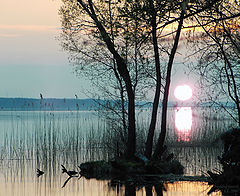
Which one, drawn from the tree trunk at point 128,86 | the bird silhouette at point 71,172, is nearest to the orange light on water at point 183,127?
the tree trunk at point 128,86

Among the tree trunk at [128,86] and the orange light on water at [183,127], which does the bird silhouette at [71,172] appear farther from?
the orange light on water at [183,127]

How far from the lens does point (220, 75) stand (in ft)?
39.4

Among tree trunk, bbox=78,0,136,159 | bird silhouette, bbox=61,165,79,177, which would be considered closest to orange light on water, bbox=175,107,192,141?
tree trunk, bbox=78,0,136,159

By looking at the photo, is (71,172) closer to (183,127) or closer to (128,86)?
(128,86)

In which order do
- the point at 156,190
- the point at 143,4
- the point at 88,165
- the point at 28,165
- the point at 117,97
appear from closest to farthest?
the point at 156,190 < the point at 143,4 < the point at 88,165 < the point at 28,165 < the point at 117,97

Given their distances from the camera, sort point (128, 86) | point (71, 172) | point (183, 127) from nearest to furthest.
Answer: point (71, 172)
point (128, 86)
point (183, 127)

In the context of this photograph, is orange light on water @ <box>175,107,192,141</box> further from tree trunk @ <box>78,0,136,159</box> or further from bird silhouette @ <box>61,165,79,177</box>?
bird silhouette @ <box>61,165,79,177</box>

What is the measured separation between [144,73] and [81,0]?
311cm

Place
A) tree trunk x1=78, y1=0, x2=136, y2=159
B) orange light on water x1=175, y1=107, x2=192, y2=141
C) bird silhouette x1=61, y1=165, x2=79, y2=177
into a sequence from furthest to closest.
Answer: orange light on water x1=175, y1=107, x2=192, y2=141
tree trunk x1=78, y1=0, x2=136, y2=159
bird silhouette x1=61, y1=165, x2=79, y2=177

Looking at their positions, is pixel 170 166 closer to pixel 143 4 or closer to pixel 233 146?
pixel 233 146

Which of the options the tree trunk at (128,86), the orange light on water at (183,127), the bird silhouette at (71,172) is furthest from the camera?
the orange light on water at (183,127)

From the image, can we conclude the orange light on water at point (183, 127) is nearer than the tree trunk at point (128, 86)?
No

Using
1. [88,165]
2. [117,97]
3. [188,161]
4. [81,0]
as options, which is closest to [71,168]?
[88,165]

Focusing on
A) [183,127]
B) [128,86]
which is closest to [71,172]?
[128,86]
